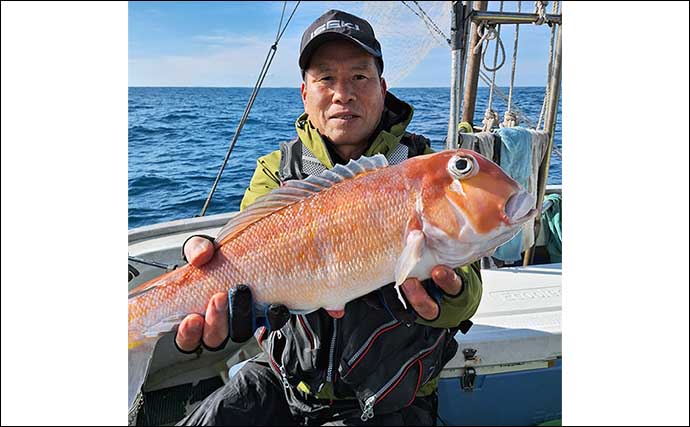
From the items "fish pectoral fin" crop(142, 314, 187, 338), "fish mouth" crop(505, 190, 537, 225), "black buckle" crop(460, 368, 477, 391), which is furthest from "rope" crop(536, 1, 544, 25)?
"fish pectoral fin" crop(142, 314, 187, 338)

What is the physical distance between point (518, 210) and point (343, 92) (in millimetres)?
821

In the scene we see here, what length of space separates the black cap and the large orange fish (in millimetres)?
543

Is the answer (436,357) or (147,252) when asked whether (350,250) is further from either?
(147,252)

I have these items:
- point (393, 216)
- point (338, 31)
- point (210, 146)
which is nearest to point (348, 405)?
point (393, 216)

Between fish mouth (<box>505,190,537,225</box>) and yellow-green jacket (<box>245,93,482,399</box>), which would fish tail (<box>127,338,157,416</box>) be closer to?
yellow-green jacket (<box>245,93,482,399</box>)

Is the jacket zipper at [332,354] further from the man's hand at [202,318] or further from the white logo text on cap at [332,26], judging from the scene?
the white logo text on cap at [332,26]

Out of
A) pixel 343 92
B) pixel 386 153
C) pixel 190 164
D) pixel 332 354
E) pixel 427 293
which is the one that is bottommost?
pixel 332 354

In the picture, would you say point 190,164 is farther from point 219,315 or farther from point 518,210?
point 518,210

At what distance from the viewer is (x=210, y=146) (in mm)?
13078

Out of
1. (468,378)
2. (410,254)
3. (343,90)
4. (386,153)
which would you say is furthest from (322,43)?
(468,378)

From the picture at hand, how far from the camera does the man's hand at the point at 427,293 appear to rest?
1.47m

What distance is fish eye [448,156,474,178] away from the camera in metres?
1.36

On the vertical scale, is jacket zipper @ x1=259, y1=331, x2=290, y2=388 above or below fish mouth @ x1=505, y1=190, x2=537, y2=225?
below

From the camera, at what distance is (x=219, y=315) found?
146cm
